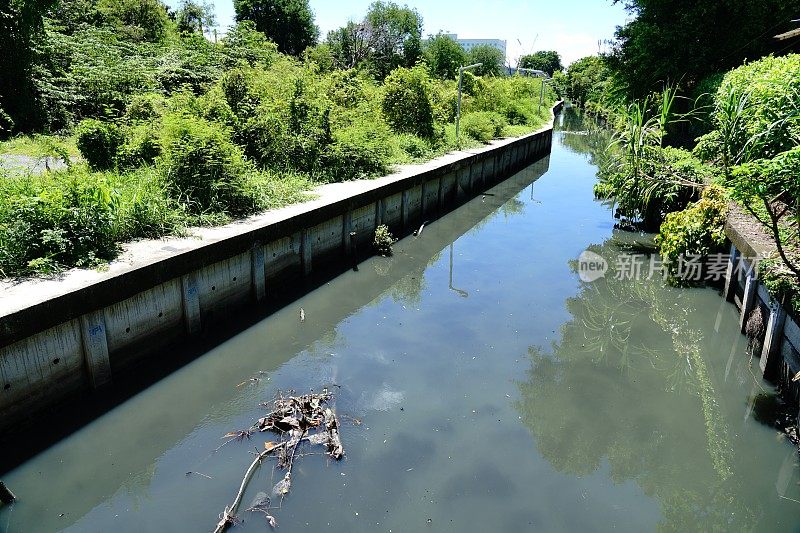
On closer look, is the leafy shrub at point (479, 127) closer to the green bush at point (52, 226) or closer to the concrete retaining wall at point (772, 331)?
the concrete retaining wall at point (772, 331)

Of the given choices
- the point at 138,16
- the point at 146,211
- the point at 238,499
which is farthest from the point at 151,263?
the point at 138,16

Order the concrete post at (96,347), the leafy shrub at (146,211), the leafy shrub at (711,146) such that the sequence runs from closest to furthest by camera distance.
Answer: the concrete post at (96,347), the leafy shrub at (146,211), the leafy shrub at (711,146)

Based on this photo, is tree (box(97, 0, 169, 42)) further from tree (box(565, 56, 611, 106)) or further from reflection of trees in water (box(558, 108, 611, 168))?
tree (box(565, 56, 611, 106))

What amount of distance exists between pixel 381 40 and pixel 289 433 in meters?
49.0

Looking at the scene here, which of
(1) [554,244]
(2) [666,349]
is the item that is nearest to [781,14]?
(1) [554,244]

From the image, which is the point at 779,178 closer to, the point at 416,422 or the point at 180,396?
the point at 416,422

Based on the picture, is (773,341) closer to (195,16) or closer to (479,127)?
(479,127)

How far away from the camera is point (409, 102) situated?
66.1ft

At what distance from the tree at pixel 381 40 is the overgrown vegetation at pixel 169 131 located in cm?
1974

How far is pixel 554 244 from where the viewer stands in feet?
49.2

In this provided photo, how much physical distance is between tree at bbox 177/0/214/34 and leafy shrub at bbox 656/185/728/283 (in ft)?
130

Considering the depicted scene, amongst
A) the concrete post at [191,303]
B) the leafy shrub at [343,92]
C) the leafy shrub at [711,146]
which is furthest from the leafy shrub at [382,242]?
the leafy shrub at [711,146]

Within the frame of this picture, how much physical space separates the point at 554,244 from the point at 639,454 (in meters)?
8.88

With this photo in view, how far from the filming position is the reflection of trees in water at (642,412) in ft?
20.3
